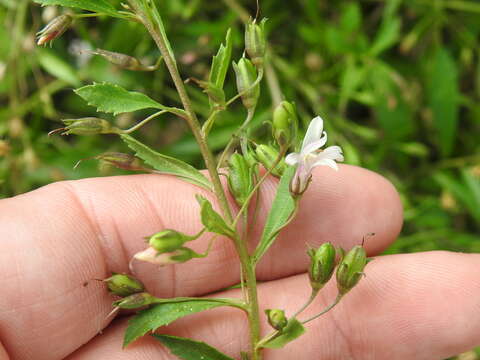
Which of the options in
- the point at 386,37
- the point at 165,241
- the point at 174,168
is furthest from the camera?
the point at 386,37

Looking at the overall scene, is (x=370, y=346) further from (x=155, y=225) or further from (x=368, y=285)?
(x=155, y=225)

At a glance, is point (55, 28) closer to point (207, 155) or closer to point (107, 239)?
point (207, 155)

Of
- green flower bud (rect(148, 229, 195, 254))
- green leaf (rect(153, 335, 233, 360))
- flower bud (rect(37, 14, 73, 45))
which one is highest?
flower bud (rect(37, 14, 73, 45))

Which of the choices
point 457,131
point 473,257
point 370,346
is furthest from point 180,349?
point 457,131

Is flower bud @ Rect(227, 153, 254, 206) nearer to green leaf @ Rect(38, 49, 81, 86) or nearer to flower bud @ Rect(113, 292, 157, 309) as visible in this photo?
flower bud @ Rect(113, 292, 157, 309)

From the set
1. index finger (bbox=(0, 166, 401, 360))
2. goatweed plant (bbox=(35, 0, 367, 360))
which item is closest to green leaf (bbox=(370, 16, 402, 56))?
index finger (bbox=(0, 166, 401, 360))

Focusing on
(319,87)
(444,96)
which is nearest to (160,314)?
(319,87)

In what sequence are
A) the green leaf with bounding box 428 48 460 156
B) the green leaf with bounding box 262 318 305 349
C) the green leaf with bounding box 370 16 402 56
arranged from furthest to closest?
the green leaf with bounding box 428 48 460 156, the green leaf with bounding box 370 16 402 56, the green leaf with bounding box 262 318 305 349
